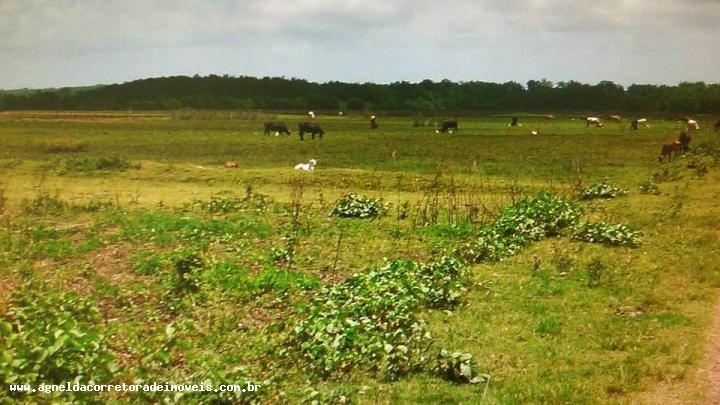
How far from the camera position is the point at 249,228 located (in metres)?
10.5

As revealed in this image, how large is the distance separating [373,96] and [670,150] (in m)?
57.9

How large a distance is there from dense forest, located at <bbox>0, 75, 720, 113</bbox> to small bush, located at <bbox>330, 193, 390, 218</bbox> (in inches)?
906

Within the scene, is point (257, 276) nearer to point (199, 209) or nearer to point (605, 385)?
point (605, 385)

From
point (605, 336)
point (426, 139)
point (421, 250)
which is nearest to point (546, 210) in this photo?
point (421, 250)

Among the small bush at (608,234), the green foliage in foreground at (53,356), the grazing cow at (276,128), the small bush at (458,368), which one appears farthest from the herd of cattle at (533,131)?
A: the green foliage in foreground at (53,356)

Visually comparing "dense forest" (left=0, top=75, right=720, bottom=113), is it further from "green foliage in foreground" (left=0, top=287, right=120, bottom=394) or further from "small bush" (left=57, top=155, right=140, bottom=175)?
"green foliage in foreground" (left=0, top=287, right=120, bottom=394)

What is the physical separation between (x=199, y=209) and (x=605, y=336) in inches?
348

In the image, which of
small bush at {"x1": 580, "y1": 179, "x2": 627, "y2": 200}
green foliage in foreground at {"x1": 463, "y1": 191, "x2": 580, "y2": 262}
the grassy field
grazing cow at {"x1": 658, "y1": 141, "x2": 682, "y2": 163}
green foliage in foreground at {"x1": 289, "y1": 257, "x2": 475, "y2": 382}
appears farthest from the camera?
grazing cow at {"x1": 658, "y1": 141, "x2": 682, "y2": 163}

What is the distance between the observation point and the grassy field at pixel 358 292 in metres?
4.77

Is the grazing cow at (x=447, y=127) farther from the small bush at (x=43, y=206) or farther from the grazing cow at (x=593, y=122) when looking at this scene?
the small bush at (x=43, y=206)

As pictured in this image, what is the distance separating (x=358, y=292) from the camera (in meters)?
6.62

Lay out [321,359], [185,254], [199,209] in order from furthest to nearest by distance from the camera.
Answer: [199,209], [185,254], [321,359]

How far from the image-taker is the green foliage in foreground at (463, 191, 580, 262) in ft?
29.8

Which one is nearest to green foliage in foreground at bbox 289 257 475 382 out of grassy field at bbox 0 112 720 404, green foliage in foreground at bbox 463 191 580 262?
grassy field at bbox 0 112 720 404
